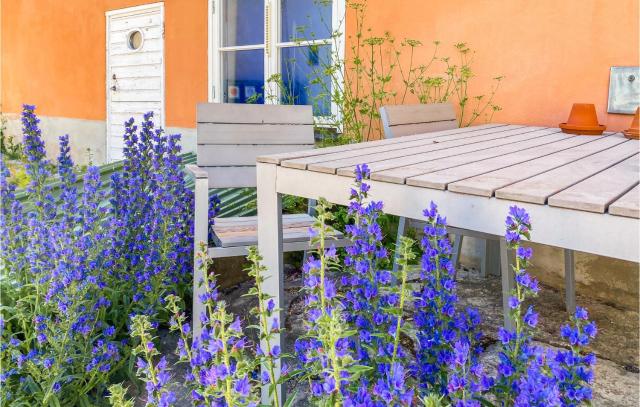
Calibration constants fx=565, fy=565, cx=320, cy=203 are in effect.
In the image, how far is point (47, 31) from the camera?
7117mm

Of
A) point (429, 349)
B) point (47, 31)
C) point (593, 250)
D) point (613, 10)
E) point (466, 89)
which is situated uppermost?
point (47, 31)

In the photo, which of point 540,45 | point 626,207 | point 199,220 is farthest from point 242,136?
point 626,207

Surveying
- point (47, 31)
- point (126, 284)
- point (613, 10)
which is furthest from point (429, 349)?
point (47, 31)

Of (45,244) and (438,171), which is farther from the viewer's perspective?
(45,244)

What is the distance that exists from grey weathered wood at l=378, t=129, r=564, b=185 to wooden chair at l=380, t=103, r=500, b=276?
0.41 m

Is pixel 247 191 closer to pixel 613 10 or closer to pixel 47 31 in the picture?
pixel 613 10

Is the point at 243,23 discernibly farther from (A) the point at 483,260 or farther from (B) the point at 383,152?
(B) the point at 383,152

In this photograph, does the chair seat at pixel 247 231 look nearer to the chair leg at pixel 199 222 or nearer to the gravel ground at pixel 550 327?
the chair leg at pixel 199 222

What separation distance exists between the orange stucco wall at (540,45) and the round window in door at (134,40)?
3.45 metres

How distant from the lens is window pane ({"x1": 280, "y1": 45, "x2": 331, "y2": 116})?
4.02 meters

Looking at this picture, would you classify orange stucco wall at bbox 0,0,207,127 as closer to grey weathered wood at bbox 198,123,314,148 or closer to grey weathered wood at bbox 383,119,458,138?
grey weathered wood at bbox 198,123,314,148

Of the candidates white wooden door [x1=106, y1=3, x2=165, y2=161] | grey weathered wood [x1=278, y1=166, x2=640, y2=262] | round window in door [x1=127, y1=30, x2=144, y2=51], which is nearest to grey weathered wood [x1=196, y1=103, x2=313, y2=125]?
grey weathered wood [x1=278, y1=166, x2=640, y2=262]

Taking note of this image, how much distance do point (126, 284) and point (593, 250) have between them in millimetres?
1601

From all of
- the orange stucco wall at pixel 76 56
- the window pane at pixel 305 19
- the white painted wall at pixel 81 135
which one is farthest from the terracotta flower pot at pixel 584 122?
the white painted wall at pixel 81 135
